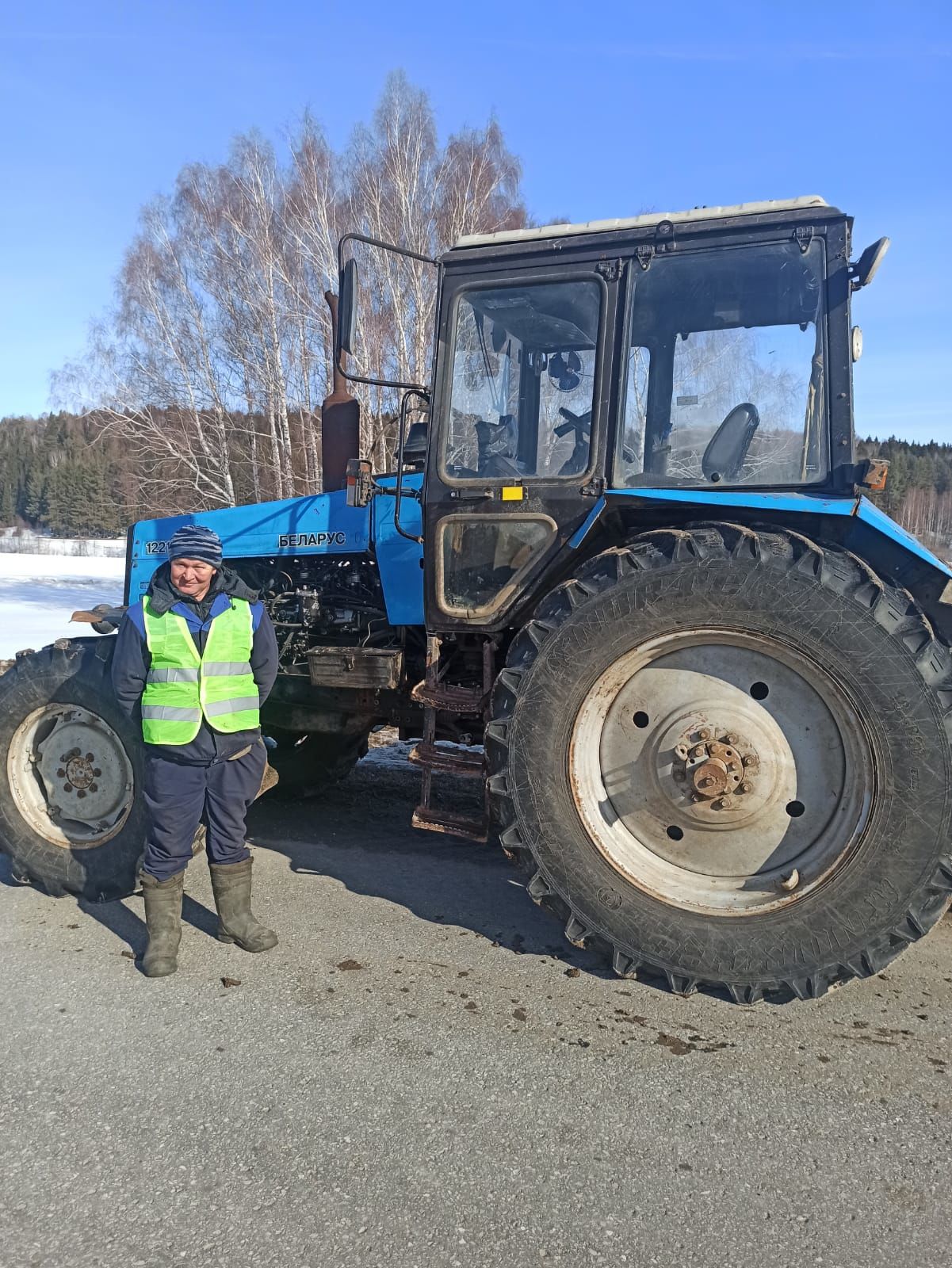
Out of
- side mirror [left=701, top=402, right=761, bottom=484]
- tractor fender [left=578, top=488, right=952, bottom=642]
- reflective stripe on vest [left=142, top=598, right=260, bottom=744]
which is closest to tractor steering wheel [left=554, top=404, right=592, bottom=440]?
tractor fender [left=578, top=488, right=952, bottom=642]

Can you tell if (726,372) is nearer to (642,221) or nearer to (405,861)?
(642,221)

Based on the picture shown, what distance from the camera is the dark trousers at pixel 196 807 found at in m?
3.23

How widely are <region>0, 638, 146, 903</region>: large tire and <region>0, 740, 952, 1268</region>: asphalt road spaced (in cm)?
36

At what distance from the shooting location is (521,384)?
11.8 ft

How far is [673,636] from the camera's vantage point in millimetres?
2943

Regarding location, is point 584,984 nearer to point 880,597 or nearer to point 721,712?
point 721,712

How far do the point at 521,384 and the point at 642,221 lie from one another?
0.76 meters

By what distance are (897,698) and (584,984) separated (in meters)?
1.39

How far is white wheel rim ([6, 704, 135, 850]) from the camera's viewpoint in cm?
383

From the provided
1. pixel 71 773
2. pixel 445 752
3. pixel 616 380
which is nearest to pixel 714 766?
pixel 445 752

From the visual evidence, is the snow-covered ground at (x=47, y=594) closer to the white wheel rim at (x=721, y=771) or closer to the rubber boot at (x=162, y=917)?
the rubber boot at (x=162, y=917)

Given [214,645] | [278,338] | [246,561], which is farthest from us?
[278,338]

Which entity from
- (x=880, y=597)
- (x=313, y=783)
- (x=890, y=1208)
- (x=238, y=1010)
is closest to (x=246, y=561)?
(x=313, y=783)

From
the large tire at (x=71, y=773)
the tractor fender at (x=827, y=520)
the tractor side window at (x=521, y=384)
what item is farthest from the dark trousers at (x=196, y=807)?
the tractor fender at (x=827, y=520)
